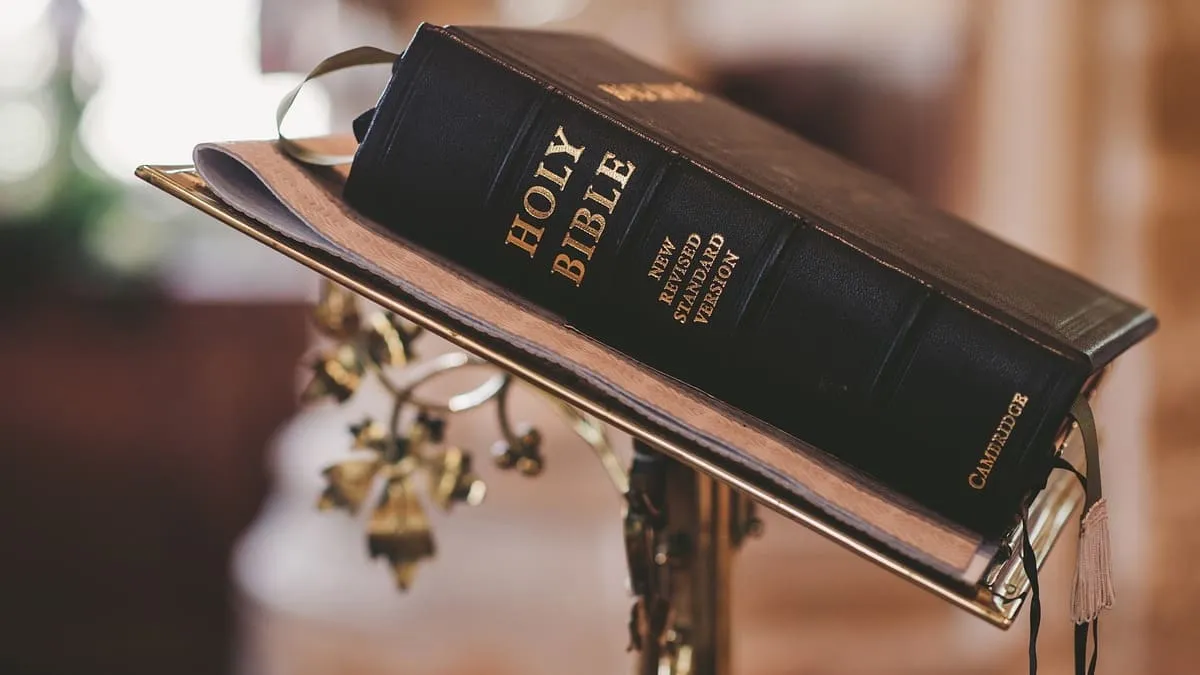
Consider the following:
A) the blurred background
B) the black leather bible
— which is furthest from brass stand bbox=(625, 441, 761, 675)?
the blurred background

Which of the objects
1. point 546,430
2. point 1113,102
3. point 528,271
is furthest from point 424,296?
point 546,430

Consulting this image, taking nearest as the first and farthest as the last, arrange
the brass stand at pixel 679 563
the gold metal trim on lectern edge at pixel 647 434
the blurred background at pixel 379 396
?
the gold metal trim on lectern edge at pixel 647 434 → the brass stand at pixel 679 563 → the blurred background at pixel 379 396

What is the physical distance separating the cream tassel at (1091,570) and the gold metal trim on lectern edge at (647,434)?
0.01 metres

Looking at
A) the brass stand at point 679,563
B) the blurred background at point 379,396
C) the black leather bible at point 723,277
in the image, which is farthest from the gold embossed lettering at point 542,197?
the blurred background at point 379,396

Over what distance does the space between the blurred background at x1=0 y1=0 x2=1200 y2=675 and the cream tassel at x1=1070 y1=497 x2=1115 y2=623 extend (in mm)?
732

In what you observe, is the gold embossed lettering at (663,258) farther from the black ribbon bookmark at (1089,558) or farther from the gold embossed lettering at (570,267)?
the black ribbon bookmark at (1089,558)

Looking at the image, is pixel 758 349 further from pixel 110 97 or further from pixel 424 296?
pixel 110 97

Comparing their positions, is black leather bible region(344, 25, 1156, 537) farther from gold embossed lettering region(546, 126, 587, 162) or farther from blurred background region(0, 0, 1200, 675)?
blurred background region(0, 0, 1200, 675)

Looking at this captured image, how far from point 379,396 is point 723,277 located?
1.58 meters

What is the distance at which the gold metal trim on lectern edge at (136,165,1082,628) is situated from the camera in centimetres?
40

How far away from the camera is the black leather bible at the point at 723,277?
1.39ft

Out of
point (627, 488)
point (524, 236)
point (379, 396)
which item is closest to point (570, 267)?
point (524, 236)

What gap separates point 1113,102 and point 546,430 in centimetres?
92

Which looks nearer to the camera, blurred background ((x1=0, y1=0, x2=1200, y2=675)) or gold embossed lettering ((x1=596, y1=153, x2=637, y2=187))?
gold embossed lettering ((x1=596, y1=153, x2=637, y2=187))
